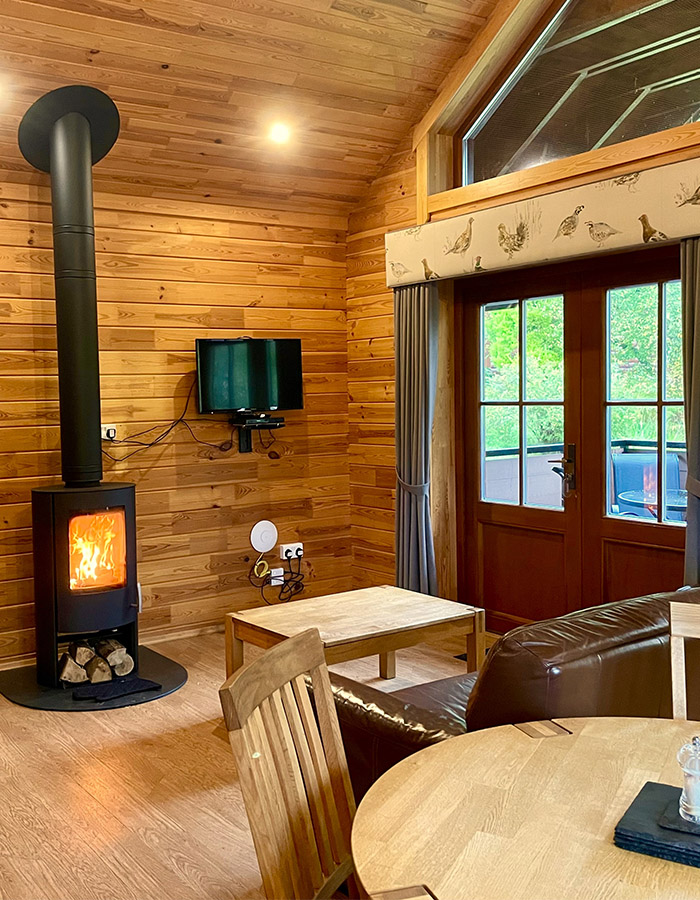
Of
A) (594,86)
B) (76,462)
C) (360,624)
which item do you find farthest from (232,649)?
(594,86)

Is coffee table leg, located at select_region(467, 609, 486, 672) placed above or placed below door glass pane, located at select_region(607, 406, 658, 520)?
below

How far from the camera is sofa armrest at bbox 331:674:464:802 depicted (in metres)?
2.43

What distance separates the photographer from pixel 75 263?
446cm

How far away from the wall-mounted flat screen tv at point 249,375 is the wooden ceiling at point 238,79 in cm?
88

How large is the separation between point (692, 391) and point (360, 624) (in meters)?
1.68

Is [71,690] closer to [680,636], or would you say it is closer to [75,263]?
[75,263]

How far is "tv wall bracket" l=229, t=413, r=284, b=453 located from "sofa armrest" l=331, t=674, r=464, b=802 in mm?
3010

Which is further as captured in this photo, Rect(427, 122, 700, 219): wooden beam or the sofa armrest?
Rect(427, 122, 700, 219): wooden beam

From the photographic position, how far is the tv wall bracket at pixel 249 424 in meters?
5.56

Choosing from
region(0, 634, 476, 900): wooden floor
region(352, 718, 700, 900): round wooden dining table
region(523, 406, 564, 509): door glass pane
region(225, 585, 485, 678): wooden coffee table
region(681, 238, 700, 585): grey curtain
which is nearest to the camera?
region(352, 718, 700, 900): round wooden dining table

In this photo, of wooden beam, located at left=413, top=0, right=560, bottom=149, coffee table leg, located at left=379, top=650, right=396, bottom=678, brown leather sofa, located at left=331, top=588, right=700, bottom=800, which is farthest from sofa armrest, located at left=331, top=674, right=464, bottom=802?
wooden beam, located at left=413, top=0, right=560, bottom=149

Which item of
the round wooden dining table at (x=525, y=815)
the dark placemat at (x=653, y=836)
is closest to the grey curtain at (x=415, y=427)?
the round wooden dining table at (x=525, y=815)

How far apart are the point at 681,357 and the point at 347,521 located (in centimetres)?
257

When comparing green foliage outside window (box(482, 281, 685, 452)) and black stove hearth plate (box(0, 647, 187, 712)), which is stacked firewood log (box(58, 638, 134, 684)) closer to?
black stove hearth plate (box(0, 647, 187, 712))
